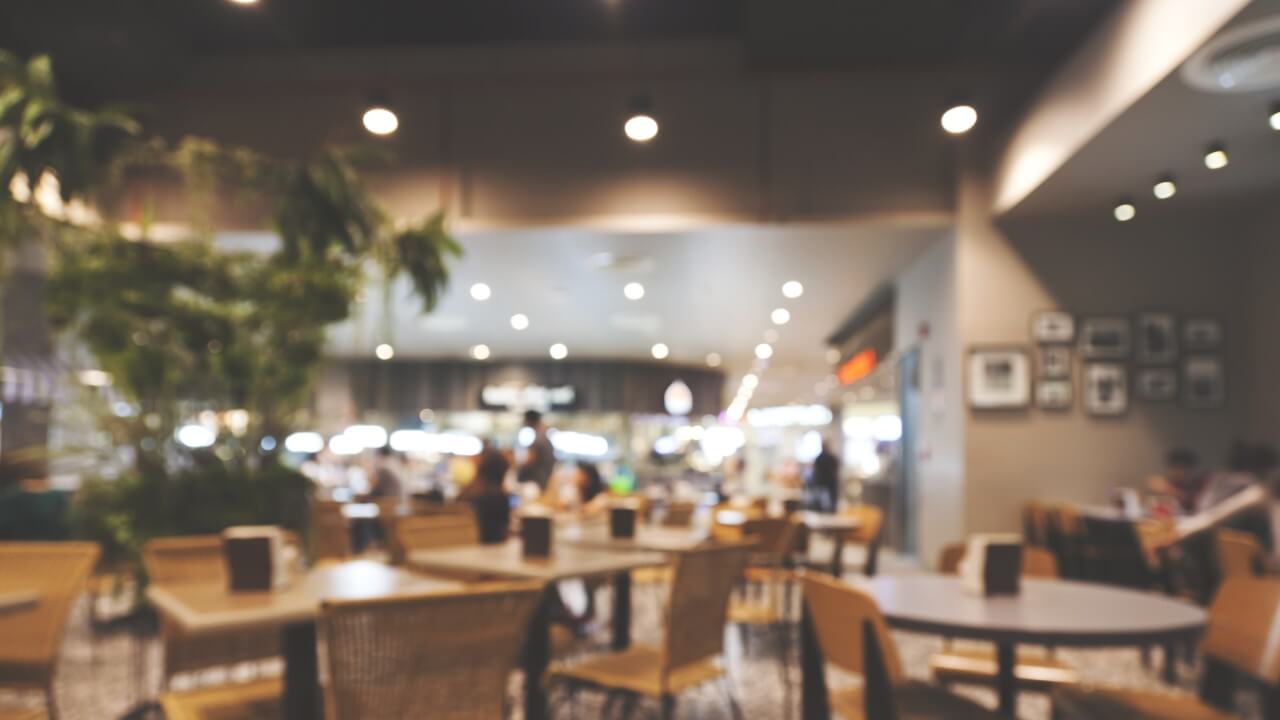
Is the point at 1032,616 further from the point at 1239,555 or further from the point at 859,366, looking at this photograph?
the point at 859,366

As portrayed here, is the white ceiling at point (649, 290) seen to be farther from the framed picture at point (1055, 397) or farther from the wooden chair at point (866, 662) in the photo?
the wooden chair at point (866, 662)

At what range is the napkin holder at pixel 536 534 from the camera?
3658 millimetres

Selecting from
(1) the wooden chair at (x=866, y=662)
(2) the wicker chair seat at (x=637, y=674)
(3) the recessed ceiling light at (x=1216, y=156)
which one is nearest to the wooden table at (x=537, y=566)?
(2) the wicker chair seat at (x=637, y=674)

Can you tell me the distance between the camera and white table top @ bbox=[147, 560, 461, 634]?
2301 mm

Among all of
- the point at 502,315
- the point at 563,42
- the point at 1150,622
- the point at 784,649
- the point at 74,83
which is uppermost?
the point at 563,42

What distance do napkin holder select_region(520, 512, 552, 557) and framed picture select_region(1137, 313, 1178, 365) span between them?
6.19 meters

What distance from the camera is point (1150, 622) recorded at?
8.36 ft

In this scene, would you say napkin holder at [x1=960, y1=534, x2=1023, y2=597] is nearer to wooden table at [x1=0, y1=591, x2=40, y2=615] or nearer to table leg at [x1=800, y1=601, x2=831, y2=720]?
table leg at [x1=800, y1=601, x2=831, y2=720]

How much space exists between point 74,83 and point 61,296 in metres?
5.61

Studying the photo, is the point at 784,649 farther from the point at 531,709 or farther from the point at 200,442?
the point at 200,442

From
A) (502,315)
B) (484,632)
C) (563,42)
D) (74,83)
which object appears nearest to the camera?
(484,632)

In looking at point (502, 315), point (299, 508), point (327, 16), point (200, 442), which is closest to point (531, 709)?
point (299, 508)

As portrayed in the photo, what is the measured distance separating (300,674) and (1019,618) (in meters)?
2.00

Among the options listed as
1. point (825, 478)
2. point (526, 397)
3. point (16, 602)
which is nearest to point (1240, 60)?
point (16, 602)
